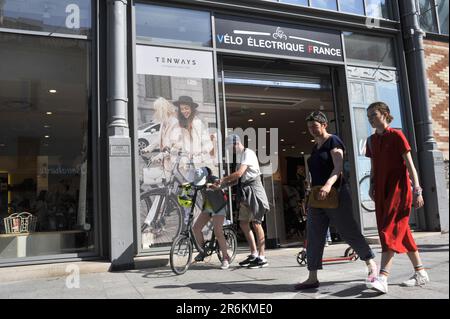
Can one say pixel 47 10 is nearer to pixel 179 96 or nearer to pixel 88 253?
pixel 179 96

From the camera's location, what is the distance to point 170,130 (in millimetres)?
7324

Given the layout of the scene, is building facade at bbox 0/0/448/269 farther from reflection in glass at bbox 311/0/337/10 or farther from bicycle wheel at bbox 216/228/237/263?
bicycle wheel at bbox 216/228/237/263

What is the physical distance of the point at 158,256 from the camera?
6688 millimetres

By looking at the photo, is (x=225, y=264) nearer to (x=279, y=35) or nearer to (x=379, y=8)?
(x=279, y=35)

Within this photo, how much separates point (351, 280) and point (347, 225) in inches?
31.2

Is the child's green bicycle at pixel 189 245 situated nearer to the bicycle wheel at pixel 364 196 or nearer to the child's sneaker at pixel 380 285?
the child's sneaker at pixel 380 285

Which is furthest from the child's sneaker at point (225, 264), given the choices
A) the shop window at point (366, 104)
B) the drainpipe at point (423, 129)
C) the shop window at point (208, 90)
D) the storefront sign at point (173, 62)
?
the drainpipe at point (423, 129)

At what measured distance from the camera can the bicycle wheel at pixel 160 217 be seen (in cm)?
690

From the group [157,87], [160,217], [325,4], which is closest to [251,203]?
[160,217]

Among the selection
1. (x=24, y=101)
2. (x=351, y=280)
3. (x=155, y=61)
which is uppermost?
(x=155, y=61)

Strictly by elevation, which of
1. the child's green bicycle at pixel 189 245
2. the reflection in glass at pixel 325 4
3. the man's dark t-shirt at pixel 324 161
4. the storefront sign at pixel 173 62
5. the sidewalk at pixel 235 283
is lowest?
the sidewalk at pixel 235 283

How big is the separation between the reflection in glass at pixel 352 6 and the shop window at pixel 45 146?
17.7 feet

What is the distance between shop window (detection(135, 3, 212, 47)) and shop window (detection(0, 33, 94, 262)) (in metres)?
1.07

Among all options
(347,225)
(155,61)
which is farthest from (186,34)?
(347,225)
